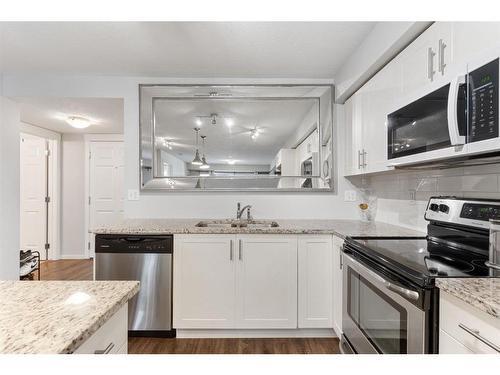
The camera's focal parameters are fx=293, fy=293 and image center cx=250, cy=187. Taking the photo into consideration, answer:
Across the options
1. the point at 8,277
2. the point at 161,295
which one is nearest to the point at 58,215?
the point at 8,277

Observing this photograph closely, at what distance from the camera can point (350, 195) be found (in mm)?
2863

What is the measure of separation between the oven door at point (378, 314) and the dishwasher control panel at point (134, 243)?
1.31 m

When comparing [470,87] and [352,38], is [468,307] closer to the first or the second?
[470,87]

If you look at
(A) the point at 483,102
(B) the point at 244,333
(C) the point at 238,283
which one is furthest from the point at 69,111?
(A) the point at 483,102

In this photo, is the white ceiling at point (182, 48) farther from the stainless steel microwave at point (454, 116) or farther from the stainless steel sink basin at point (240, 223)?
the stainless steel sink basin at point (240, 223)

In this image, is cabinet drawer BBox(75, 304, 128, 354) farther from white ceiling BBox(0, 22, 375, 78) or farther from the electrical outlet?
the electrical outlet

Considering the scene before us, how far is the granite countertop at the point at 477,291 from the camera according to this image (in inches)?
30.8

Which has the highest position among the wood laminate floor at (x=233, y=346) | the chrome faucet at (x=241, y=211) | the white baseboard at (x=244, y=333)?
the chrome faucet at (x=241, y=211)

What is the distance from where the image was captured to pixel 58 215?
191 inches

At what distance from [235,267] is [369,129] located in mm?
1463

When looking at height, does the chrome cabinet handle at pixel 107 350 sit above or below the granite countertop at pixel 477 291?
below

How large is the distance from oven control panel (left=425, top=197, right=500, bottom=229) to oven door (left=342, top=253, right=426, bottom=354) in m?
0.50

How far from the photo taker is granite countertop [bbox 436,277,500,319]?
783mm

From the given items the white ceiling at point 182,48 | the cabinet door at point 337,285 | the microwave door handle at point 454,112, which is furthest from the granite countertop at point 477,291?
the white ceiling at point 182,48
